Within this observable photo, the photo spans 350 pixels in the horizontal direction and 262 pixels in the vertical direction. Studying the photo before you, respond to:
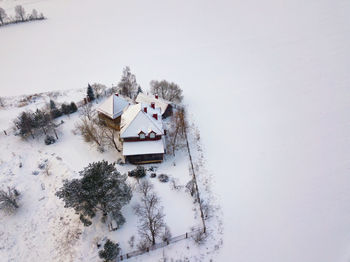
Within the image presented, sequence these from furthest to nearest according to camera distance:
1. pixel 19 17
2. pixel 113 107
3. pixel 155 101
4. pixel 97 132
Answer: pixel 19 17
pixel 155 101
pixel 113 107
pixel 97 132

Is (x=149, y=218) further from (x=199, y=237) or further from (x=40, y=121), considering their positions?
(x=40, y=121)

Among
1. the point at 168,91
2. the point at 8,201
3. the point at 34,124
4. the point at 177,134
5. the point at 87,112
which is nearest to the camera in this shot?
the point at 8,201

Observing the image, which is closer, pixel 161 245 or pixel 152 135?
pixel 161 245

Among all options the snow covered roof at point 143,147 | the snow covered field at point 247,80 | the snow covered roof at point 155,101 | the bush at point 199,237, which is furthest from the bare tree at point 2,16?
the bush at point 199,237

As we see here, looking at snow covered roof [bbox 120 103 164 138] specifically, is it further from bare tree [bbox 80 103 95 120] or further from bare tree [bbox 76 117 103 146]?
bare tree [bbox 80 103 95 120]

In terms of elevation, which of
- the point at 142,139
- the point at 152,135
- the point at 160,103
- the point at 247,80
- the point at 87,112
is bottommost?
the point at 142,139

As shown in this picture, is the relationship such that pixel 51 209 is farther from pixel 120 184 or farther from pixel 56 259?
pixel 120 184

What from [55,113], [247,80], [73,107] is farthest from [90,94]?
[247,80]
